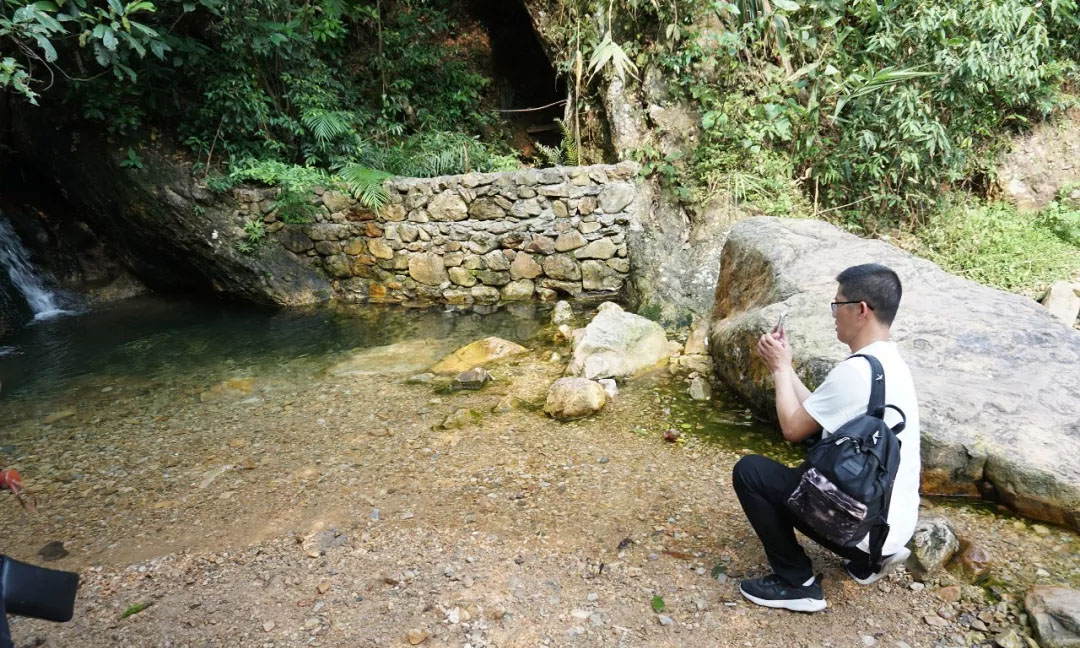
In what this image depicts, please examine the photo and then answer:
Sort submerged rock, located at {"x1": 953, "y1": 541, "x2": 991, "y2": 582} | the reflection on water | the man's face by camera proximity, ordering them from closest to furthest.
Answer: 1. the man's face
2. submerged rock, located at {"x1": 953, "y1": 541, "x2": 991, "y2": 582}
3. the reflection on water

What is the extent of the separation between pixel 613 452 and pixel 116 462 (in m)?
3.33

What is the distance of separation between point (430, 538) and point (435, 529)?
0.27ft

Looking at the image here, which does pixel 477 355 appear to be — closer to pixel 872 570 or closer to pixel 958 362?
pixel 958 362

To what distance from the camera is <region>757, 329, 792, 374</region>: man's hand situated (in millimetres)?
2404

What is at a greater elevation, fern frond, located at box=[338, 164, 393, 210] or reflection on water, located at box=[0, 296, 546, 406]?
fern frond, located at box=[338, 164, 393, 210]

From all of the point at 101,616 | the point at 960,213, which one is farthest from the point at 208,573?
the point at 960,213

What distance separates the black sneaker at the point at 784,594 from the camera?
2408mm

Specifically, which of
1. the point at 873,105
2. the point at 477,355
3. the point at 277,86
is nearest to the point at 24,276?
the point at 277,86

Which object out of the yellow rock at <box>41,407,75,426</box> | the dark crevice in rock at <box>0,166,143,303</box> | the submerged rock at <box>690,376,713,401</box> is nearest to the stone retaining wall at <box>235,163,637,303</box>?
the submerged rock at <box>690,376,713,401</box>

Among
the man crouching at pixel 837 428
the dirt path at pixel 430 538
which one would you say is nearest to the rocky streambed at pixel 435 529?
the dirt path at pixel 430 538

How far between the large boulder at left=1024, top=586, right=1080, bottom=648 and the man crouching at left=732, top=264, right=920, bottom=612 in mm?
451

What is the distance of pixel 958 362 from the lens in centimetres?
340

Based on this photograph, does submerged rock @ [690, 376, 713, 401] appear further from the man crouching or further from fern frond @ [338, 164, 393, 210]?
fern frond @ [338, 164, 393, 210]

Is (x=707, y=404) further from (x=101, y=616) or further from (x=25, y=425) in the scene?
(x=25, y=425)
